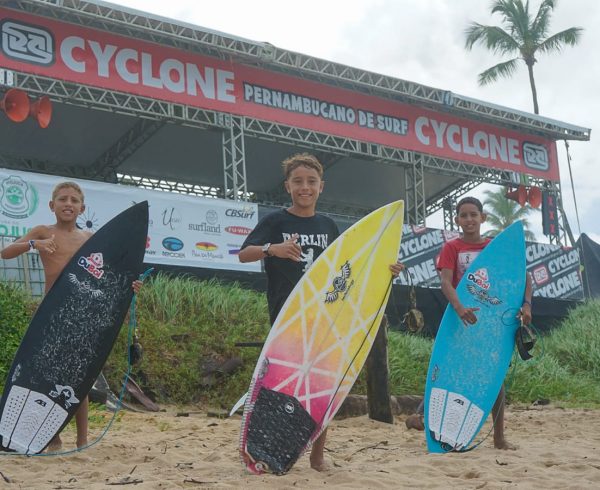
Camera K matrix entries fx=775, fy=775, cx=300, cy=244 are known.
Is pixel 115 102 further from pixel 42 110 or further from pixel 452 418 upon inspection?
pixel 452 418

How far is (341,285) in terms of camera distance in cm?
375

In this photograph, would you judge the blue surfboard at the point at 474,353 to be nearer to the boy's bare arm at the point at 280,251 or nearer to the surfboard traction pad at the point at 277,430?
the surfboard traction pad at the point at 277,430

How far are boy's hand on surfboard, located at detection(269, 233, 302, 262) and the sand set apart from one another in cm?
93

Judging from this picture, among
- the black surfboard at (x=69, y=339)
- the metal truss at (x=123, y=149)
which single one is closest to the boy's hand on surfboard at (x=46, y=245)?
the black surfboard at (x=69, y=339)

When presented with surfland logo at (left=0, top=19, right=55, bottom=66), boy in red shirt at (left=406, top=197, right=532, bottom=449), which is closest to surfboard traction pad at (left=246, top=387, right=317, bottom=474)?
boy in red shirt at (left=406, top=197, right=532, bottom=449)

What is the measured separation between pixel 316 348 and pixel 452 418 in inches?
43.6

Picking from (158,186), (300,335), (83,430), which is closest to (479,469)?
(300,335)

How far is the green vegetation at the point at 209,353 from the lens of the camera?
689 centimetres

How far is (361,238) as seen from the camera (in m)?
3.93

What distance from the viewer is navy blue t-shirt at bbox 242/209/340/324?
359 cm

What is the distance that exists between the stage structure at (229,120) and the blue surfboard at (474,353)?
8987 millimetres

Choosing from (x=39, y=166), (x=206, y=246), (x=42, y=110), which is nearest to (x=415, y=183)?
(x=206, y=246)

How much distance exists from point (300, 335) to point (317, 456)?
54 centimetres

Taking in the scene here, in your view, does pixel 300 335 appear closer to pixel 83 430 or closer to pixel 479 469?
pixel 479 469
